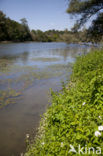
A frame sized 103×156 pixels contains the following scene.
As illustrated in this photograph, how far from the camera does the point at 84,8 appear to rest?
35.0ft

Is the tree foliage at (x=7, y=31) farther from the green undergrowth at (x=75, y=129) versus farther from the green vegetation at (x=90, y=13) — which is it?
the green undergrowth at (x=75, y=129)

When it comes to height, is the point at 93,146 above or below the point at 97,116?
below

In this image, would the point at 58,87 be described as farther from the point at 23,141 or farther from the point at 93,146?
the point at 93,146

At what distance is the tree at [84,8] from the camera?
33.4ft

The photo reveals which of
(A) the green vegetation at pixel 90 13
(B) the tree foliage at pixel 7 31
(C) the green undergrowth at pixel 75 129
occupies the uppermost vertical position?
(B) the tree foliage at pixel 7 31

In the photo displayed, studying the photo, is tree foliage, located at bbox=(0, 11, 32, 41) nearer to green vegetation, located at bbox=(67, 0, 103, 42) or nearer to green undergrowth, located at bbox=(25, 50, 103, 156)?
green vegetation, located at bbox=(67, 0, 103, 42)

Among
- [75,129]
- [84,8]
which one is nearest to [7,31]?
[84,8]

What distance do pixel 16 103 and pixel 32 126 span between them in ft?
4.59

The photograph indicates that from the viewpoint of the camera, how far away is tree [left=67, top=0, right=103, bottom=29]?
1019 cm

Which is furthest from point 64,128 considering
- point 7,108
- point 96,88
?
Answer: point 7,108

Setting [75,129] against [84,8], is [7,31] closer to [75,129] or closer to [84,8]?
[84,8]

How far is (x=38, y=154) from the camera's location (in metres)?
2.25

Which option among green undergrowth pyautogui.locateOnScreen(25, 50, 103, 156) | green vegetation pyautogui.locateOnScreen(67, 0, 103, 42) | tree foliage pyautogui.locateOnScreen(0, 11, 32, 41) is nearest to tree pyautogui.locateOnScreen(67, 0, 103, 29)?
green vegetation pyautogui.locateOnScreen(67, 0, 103, 42)

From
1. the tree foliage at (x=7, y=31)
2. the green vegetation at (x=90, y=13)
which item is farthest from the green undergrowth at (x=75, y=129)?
the tree foliage at (x=7, y=31)
